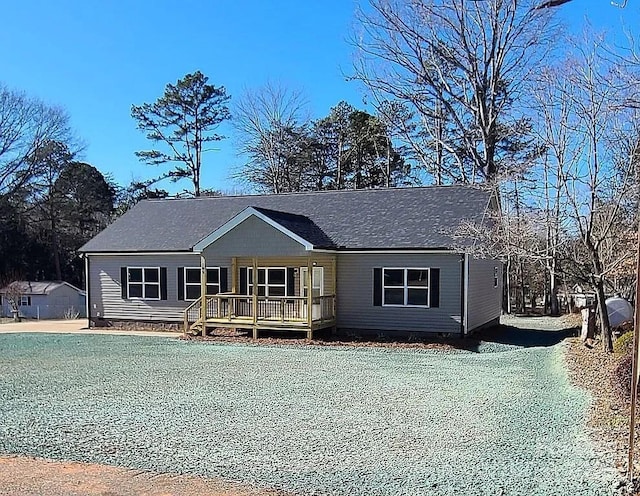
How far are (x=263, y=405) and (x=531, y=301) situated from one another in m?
22.9

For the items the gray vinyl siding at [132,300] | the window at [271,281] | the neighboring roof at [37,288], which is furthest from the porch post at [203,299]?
the neighboring roof at [37,288]

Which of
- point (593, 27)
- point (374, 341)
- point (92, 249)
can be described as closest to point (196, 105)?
point (92, 249)

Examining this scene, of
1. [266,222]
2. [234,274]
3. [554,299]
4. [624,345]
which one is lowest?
[554,299]

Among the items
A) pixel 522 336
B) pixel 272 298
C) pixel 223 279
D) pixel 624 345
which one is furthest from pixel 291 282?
pixel 624 345

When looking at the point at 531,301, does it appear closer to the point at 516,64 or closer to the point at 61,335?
the point at 516,64

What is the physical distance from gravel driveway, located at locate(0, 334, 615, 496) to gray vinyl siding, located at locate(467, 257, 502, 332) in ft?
10.5

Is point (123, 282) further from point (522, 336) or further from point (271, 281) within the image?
point (522, 336)

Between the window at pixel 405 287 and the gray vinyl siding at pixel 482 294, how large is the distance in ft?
3.92

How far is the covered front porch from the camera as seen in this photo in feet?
51.6

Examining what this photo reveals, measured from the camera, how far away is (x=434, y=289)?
50.6ft

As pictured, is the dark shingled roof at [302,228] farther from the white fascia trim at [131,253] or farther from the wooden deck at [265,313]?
the white fascia trim at [131,253]

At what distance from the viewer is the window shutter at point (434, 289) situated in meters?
15.4

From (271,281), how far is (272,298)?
1362 millimetres

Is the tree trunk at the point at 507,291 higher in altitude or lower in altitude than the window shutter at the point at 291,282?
lower
